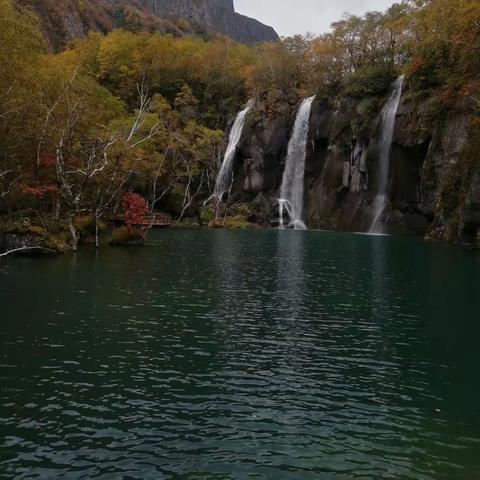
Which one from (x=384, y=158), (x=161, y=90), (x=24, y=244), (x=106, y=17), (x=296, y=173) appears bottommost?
(x=24, y=244)

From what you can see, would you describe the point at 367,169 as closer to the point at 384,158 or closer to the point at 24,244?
the point at 384,158

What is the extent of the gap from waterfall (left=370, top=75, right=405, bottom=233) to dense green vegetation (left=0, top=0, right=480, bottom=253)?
12.6 ft

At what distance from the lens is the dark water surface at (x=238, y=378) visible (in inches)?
340

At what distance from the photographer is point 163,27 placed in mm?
152500

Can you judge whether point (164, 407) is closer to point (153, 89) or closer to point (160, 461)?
point (160, 461)

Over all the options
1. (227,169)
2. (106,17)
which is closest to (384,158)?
(227,169)

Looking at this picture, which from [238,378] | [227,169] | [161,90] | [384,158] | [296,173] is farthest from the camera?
[161,90]

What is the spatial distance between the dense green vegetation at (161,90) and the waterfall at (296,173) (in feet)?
13.7

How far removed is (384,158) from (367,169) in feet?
7.58

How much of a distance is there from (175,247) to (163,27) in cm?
12834

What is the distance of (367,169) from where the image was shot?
59.3 metres

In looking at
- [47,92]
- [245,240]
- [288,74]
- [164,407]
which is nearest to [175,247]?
[245,240]

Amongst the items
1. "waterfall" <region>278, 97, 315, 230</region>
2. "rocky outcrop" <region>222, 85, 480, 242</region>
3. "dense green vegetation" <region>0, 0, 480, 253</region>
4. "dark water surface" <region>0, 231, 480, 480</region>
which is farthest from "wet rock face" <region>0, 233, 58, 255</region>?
"waterfall" <region>278, 97, 315, 230</region>

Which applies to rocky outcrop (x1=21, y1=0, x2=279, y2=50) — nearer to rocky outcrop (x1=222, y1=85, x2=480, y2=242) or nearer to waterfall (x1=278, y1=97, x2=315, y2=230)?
rocky outcrop (x1=222, y1=85, x2=480, y2=242)
